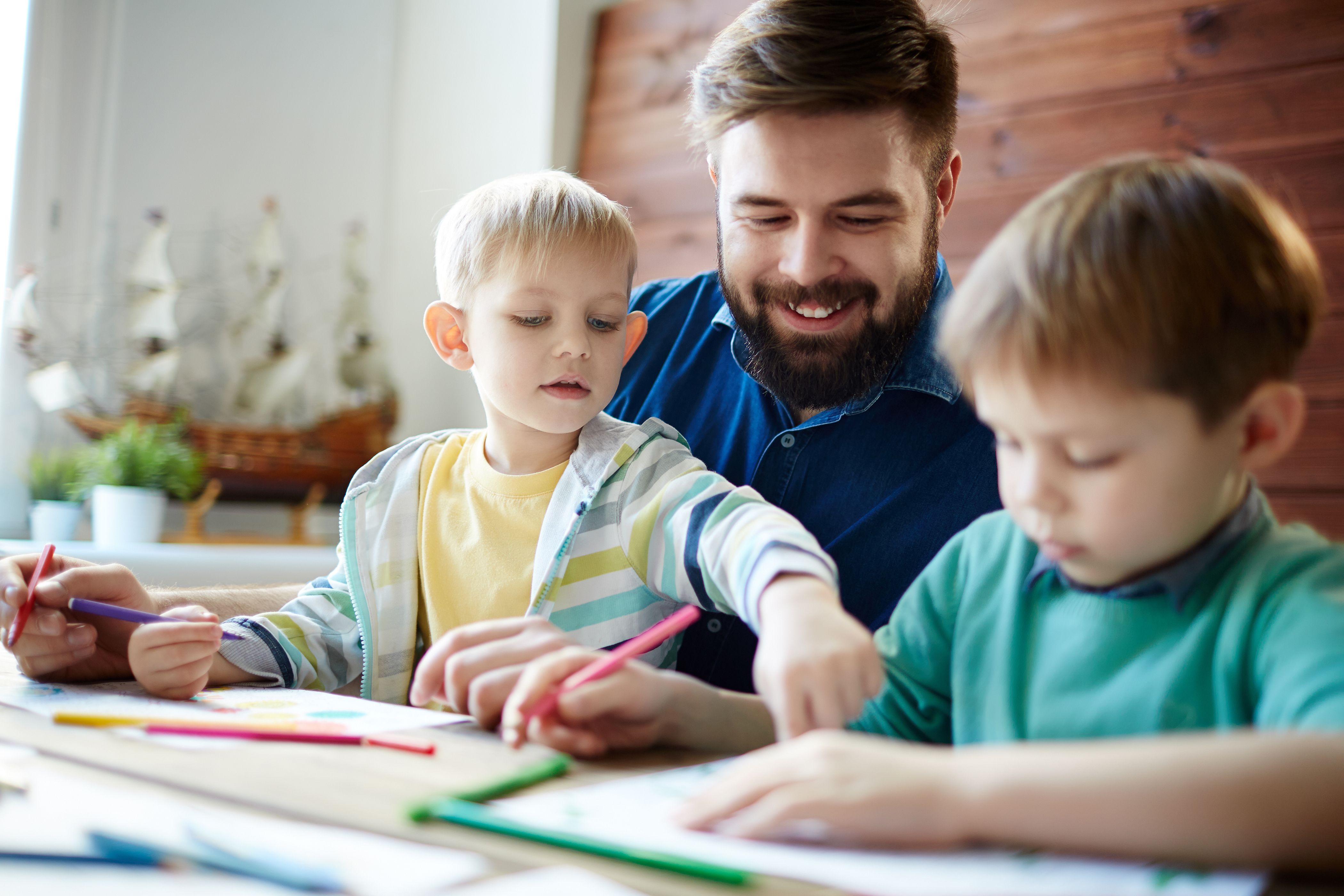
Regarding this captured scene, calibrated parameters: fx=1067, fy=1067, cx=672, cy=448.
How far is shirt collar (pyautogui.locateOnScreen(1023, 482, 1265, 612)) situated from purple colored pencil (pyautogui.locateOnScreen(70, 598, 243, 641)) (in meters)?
0.69

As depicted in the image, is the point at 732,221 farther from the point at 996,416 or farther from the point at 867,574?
the point at 996,416

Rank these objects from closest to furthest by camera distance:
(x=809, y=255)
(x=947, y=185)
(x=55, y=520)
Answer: (x=809, y=255) < (x=947, y=185) < (x=55, y=520)

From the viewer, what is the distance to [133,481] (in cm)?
232

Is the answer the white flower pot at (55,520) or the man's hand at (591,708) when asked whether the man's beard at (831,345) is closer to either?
the man's hand at (591,708)

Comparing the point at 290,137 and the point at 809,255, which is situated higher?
the point at 290,137

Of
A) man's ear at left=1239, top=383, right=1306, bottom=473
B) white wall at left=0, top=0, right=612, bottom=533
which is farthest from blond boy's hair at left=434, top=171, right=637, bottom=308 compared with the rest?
white wall at left=0, top=0, right=612, bottom=533

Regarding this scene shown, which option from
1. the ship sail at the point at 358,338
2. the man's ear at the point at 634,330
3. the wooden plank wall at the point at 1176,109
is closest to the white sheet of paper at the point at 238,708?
the man's ear at the point at 634,330

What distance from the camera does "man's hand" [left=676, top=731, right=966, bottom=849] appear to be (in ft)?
1.57

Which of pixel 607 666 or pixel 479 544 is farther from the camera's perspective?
pixel 479 544

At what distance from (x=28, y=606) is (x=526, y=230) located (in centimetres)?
→ 53

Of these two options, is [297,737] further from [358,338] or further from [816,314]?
[358,338]

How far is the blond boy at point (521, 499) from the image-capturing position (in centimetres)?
95

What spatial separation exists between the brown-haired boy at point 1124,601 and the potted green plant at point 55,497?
2.05 metres

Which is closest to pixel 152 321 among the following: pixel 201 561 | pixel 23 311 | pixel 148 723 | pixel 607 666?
pixel 23 311
